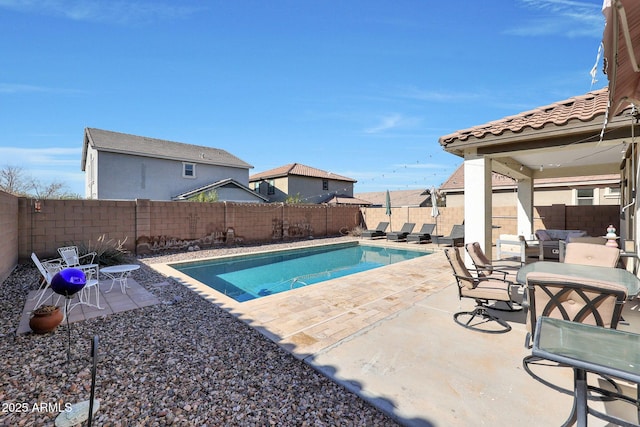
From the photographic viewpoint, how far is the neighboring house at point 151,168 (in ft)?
58.6

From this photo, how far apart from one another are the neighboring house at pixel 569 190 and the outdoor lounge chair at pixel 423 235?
3.73 m

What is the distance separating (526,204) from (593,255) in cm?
707

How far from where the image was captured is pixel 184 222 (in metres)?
12.0

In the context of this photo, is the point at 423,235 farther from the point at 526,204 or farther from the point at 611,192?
the point at 611,192

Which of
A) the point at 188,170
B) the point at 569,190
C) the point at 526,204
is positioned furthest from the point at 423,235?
the point at 188,170

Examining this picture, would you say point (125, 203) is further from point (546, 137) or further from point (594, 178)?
point (594, 178)

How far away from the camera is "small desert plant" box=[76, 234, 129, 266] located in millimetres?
8445

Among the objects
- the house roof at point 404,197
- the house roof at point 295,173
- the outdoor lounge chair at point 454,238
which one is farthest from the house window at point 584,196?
the house roof at point 295,173

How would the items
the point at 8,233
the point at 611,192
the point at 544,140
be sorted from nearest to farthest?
1. the point at 544,140
2. the point at 8,233
3. the point at 611,192

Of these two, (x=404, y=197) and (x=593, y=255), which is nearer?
(x=593, y=255)

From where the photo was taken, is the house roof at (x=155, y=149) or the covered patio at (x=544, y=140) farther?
the house roof at (x=155, y=149)

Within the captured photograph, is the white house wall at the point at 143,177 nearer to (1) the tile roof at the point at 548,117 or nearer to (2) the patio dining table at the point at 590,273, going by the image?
(1) the tile roof at the point at 548,117

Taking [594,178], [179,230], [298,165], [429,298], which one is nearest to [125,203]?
[179,230]

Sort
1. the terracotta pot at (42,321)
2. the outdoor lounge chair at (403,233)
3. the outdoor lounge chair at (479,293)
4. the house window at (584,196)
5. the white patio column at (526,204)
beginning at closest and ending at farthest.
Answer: the terracotta pot at (42,321)
the outdoor lounge chair at (479,293)
the white patio column at (526,204)
the house window at (584,196)
the outdoor lounge chair at (403,233)
